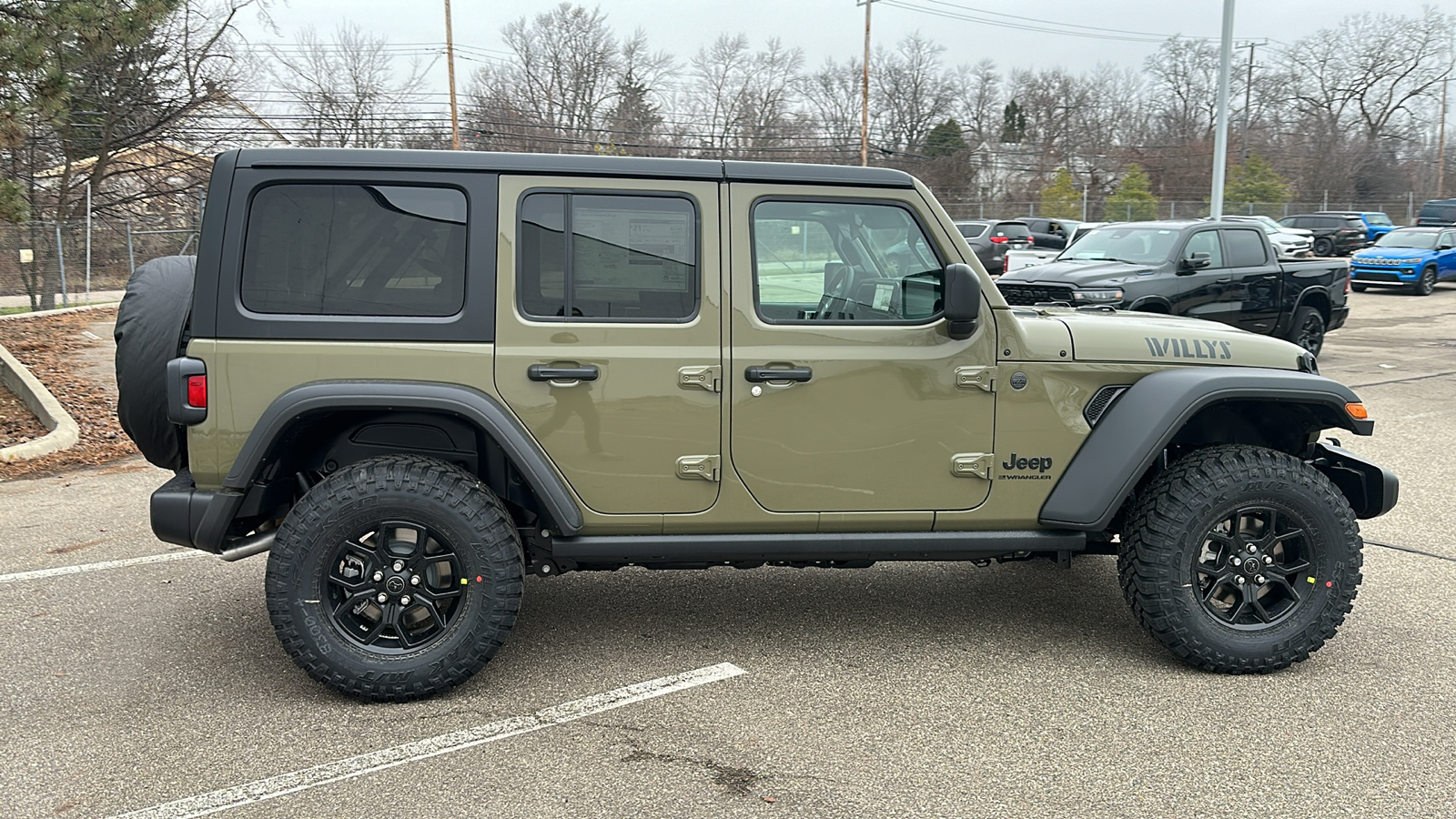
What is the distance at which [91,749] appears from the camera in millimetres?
3604

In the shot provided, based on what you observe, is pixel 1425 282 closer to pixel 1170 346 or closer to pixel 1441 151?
pixel 1170 346

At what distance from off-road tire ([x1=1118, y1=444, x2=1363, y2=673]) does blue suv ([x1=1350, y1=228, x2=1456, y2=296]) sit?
23661mm

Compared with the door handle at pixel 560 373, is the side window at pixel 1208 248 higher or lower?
higher

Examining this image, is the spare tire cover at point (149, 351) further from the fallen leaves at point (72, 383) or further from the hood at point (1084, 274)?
the hood at point (1084, 274)

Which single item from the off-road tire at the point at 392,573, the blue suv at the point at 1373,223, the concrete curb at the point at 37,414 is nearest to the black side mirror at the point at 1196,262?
the off-road tire at the point at 392,573

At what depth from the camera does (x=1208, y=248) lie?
12.3 m

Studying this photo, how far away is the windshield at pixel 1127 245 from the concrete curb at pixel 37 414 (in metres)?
10.5

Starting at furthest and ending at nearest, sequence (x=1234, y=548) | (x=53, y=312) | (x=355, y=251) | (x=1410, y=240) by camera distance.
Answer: (x=1410, y=240) → (x=53, y=312) → (x=1234, y=548) → (x=355, y=251)

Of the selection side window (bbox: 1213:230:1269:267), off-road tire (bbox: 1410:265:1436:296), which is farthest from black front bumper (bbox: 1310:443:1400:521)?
off-road tire (bbox: 1410:265:1436:296)

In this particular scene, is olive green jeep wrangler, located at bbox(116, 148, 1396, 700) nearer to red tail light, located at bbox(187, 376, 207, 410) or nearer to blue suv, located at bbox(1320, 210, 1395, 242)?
red tail light, located at bbox(187, 376, 207, 410)

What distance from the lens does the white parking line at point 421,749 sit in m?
3.26

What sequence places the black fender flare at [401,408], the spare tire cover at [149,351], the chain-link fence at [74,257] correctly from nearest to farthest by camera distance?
the black fender flare at [401,408] < the spare tire cover at [149,351] < the chain-link fence at [74,257]

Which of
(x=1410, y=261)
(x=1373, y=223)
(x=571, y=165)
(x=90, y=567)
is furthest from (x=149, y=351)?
(x=1373, y=223)

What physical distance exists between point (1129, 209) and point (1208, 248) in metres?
35.7
